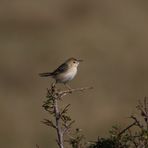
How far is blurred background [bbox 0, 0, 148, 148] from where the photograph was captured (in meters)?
23.2

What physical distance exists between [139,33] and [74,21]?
2660mm

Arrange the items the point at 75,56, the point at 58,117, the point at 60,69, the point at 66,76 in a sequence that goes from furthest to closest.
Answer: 1. the point at 75,56
2. the point at 60,69
3. the point at 66,76
4. the point at 58,117

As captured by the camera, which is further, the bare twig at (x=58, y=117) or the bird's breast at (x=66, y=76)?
the bird's breast at (x=66, y=76)

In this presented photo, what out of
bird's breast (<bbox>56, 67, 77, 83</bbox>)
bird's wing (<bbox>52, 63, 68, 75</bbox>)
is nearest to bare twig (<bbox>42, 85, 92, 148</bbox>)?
bird's breast (<bbox>56, 67, 77, 83</bbox>)

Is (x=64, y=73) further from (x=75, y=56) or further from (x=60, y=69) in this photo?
(x=75, y=56)

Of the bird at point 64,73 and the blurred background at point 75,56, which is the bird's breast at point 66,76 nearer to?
the bird at point 64,73

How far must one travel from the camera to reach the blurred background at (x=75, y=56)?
23.2 m

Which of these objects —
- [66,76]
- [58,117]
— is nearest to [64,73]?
[66,76]

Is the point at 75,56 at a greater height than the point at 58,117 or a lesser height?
greater

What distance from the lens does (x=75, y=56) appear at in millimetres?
29906

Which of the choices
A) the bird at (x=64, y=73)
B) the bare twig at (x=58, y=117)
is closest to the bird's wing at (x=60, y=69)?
the bird at (x=64, y=73)

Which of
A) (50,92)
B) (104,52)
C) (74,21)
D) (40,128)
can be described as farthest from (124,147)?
(74,21)

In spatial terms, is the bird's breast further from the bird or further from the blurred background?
the blurred background

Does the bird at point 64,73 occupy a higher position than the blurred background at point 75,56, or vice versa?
the blurred background at point 75,56
